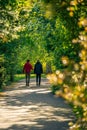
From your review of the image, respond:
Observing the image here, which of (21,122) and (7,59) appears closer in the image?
(21,122)

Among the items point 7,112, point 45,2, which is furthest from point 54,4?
point 7,112

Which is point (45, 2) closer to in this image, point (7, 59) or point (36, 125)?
point (36, 125)

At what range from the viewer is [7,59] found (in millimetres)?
Result: 30312

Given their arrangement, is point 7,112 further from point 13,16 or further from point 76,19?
point 13,16

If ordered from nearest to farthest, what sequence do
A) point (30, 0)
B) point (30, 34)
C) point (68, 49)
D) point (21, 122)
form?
1. point (30, 0)
2. point (21, 122)
3. point (68, 49)
4. point (30, 34)

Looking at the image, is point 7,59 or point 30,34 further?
point 30,34

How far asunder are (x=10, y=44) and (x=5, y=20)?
9228mm

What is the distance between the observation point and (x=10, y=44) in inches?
1206

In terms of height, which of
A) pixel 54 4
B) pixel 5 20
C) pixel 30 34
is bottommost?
pixel 30 34

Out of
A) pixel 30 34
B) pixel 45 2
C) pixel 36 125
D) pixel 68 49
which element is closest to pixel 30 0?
pixel 45 2

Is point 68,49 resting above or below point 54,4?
below

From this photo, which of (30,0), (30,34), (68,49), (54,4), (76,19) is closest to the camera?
(54,4)

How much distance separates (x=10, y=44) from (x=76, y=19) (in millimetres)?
19009

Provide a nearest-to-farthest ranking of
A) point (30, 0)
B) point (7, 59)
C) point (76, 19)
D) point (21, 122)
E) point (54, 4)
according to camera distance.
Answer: point (54, 4) → point (30, 0) → point (76, 19) → point (21, 122) → point (7, 59)
